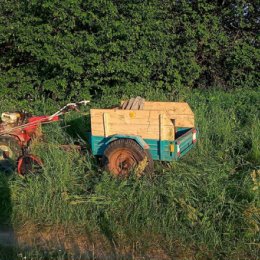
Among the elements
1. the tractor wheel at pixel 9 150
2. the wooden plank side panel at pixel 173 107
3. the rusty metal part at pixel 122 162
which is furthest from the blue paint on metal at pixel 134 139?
the tractor wheel at pixel 9 150

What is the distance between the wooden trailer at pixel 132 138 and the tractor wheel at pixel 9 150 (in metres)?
1.40

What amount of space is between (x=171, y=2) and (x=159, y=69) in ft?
5.29

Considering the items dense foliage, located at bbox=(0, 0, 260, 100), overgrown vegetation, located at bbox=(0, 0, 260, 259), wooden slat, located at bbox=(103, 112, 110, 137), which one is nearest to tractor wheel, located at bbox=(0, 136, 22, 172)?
overgrown vegetation, located at bbox=(0, 0, 260, 259)

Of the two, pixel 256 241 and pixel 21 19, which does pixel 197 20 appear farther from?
pixel 256 241

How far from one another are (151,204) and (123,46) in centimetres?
473

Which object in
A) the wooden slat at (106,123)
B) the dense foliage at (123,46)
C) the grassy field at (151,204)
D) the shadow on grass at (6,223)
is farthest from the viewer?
the dense foliage at (123,46)

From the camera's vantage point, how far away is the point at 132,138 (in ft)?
17.5

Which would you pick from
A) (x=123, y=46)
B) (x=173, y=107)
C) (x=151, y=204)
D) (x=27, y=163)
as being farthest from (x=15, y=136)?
(x=123, y=46)

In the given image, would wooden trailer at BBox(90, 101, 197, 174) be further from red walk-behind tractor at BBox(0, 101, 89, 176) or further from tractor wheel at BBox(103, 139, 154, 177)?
red walk-behind tractor at BBox(0, 101, 89, 176)

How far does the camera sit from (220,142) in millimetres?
6477

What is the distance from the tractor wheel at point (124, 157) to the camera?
521cm

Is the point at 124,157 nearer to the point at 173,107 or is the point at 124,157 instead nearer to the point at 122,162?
the point at 122,162

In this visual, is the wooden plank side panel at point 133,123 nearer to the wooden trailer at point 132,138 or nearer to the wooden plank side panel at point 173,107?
the wooden trailer at point 132,138

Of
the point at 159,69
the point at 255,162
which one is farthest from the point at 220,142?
the point at 159,69
